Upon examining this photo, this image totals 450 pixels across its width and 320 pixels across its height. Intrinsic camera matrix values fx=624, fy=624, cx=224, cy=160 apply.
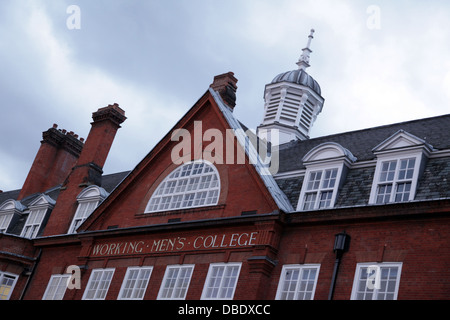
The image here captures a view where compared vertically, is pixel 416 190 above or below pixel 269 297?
above

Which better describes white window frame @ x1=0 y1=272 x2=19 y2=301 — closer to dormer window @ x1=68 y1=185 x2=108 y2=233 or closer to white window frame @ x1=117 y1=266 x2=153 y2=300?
dormer window @ x1=68 y1=185 x2=108 y2=233

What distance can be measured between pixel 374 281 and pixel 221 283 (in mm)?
5907

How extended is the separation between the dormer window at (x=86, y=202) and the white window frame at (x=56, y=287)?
2682 millimetres

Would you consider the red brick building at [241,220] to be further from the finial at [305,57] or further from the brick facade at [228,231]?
the finial at [305,57]

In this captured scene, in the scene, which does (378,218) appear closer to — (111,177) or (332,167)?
(332,167)

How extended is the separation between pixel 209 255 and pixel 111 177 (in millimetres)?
15888

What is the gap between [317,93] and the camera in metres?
37.1

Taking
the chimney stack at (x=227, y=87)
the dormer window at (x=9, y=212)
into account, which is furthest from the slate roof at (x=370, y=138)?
the dormer window at (x=9, y=212)

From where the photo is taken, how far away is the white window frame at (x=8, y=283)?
100ft

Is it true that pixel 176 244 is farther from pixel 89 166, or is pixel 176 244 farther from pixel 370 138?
pixel 89 166

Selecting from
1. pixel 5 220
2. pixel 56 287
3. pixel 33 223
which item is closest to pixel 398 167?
pixel 56 287

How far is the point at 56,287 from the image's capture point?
95.0 ft
